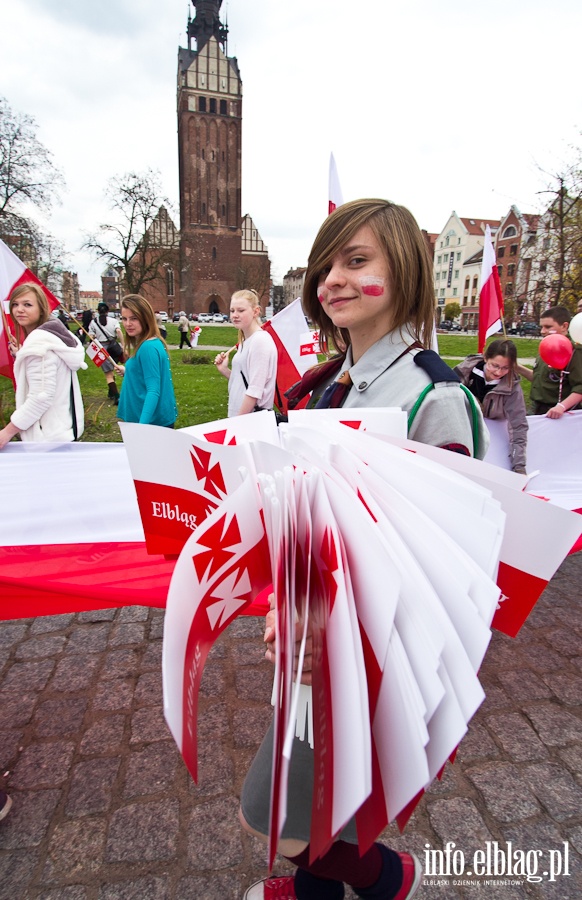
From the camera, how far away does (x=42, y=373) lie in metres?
4.01

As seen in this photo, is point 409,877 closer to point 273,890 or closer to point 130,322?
point 273,890

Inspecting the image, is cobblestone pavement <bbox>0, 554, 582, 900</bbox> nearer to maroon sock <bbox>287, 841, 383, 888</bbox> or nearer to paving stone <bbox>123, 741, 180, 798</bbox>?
paving stone <bbox>123, 741, 180, 798</bbox>

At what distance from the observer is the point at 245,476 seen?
33.3 inches

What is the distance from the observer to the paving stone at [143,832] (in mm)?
1935

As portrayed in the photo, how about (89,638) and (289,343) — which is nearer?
(89,638)

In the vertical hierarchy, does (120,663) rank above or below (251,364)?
below

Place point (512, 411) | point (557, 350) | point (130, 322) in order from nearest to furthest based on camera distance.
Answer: point (512, 411), point (130, 322), point (557, 350)

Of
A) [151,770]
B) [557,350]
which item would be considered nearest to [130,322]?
[151,770]

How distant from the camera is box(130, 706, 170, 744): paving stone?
2.47 m

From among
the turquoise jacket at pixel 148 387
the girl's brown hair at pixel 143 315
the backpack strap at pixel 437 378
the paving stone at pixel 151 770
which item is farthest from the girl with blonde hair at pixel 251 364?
the backpack strap at pixel 437 378

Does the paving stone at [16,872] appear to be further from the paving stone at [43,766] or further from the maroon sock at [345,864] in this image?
the maroon sock at [345,864]

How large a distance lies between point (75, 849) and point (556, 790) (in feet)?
6.63

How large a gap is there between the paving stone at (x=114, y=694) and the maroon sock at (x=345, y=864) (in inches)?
60.8

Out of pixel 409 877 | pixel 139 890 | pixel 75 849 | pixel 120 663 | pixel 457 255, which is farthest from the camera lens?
pixel 457 255
